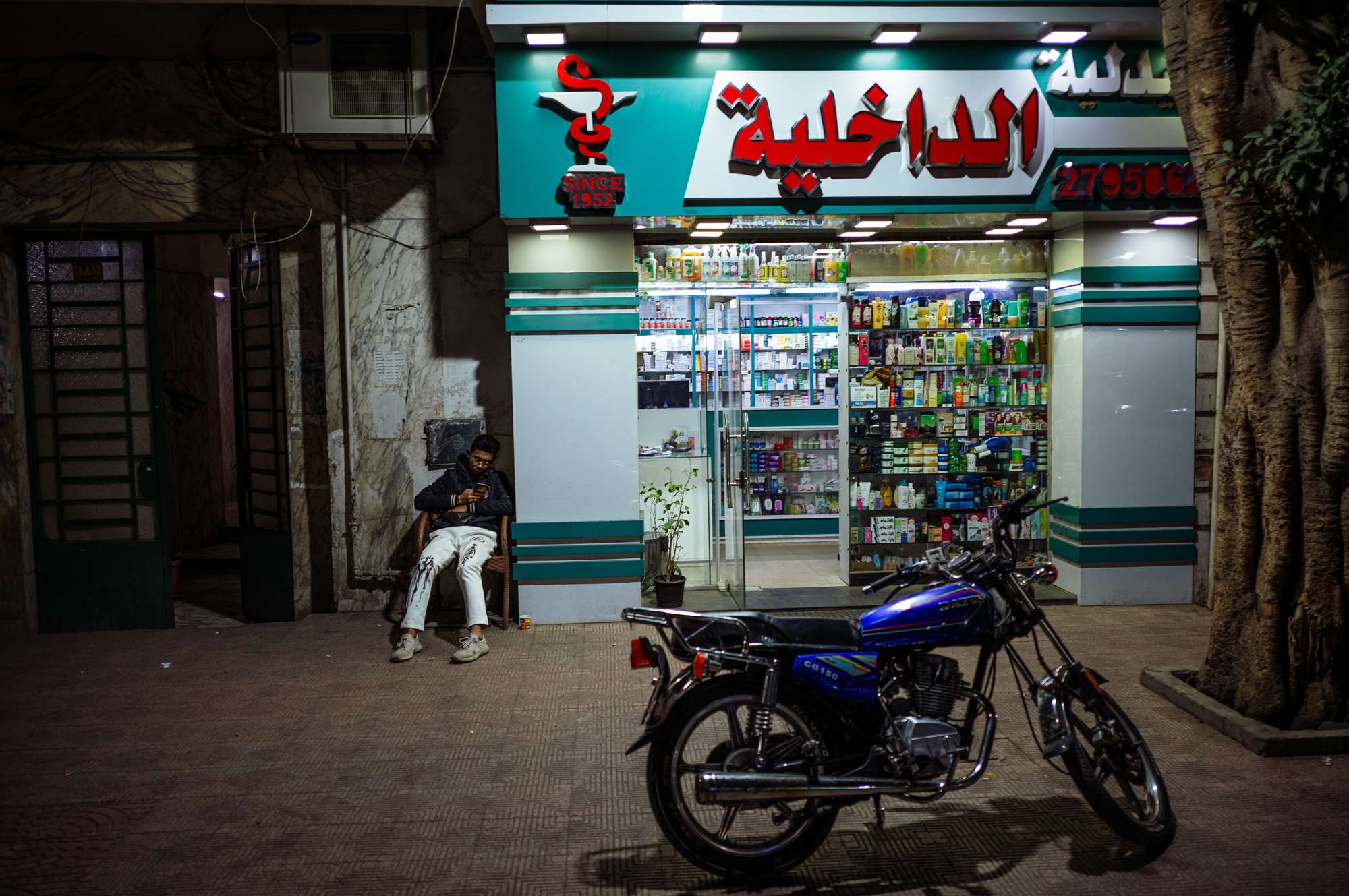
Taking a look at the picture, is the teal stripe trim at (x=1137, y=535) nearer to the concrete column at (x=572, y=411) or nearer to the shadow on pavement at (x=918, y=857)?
the concrete column at (x=572, y=411)

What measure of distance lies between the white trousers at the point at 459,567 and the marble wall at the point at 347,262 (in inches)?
34.7

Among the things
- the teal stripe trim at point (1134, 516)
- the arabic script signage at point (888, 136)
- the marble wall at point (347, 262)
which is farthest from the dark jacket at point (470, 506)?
the teal stripe trim at point (1134, 516)

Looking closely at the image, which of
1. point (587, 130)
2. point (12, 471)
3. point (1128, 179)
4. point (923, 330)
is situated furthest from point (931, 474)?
point (12, 471)

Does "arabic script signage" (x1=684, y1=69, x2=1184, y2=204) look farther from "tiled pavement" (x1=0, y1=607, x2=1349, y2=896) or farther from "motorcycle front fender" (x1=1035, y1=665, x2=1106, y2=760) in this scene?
"motorcycle front fender" (x1=1035, y1=665, x2=1106, y2=760)

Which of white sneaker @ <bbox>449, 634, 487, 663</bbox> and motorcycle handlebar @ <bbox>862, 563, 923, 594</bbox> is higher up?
motorcycle handlebar @ <bbox>862, 563, 923, 594</bbox>

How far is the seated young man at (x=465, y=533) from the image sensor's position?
19.7 feet

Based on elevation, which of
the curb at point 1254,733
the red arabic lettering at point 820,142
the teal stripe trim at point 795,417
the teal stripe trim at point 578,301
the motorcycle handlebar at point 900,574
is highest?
the red arabic lettering at point 820,142

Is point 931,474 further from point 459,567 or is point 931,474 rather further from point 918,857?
point 918,857

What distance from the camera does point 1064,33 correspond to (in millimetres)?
6172

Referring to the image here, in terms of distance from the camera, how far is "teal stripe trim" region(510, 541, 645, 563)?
653cm

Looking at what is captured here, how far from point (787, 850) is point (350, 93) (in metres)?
5.73

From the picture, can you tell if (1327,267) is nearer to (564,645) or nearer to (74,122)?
(564,645)

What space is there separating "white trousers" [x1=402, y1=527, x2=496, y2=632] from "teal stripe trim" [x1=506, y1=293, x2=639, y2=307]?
1.62 metres

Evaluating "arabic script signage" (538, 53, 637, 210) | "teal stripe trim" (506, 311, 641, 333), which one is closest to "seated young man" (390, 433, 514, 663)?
"teal stripe trim" (506, 311, 641, 333)
